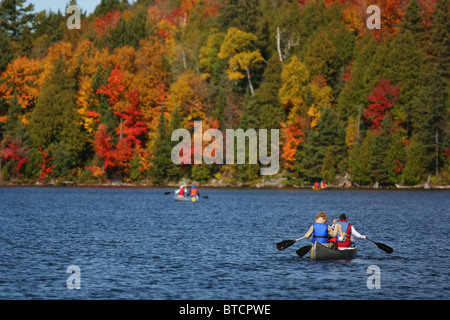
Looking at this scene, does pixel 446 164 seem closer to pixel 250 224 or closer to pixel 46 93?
pixel 250 224

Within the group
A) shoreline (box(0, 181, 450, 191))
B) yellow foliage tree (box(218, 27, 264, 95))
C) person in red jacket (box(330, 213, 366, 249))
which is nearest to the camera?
person in red jacket (box(330, 213, 366, 249))

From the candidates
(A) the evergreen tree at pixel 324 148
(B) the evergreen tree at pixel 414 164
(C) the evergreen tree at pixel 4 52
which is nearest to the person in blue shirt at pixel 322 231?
(B) the evergreen tree at pixel 414 164

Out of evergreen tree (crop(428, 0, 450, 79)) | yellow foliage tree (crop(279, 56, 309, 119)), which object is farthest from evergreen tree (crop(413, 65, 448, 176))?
yellow foliage tree (crop(279, 56, 309, 119))

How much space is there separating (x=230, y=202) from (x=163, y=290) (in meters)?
53.6

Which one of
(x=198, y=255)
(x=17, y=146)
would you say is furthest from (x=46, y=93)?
(x=198, y=255)

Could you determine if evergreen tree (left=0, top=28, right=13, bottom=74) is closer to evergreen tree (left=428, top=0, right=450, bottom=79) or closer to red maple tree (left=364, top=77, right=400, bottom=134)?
red maple tree (left=364, top=77, right=400, bottom=134)

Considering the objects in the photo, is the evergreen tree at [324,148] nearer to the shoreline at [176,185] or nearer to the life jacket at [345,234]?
the shoreline at [176,185]

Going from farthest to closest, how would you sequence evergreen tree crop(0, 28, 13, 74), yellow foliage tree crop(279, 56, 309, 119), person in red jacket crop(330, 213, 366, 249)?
evergreen tree crop(0, 28, 13, 74)
yellow foliage tree crop(279, 56, 309, 119)
person in red jacket crop(330, 213, 366, 249)

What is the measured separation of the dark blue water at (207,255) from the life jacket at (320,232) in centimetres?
110

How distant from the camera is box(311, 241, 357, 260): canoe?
32.5m

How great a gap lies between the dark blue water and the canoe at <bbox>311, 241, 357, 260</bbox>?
1.41 ft

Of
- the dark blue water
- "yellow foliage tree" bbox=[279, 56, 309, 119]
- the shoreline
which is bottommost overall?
the dark blue water

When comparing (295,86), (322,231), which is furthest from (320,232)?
(295,86)

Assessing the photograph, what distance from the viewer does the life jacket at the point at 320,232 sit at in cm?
3209
